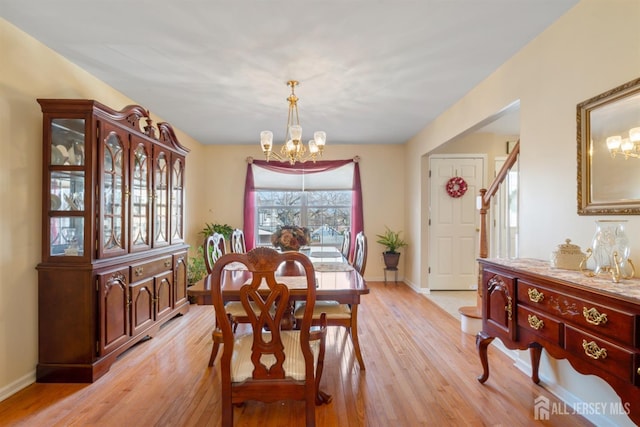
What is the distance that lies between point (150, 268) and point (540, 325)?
121 inches

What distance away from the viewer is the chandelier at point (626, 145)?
1.59 m

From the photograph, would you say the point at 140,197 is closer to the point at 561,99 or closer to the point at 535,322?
the point at 535,322

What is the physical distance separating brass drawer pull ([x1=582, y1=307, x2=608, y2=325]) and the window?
14.7ft

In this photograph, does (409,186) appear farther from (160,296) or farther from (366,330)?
(160,296)

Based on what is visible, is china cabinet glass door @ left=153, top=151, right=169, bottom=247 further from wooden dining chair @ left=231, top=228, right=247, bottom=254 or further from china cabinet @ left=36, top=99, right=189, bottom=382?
wooden dining chair @ left=231, top=228, right=247, bottom=254

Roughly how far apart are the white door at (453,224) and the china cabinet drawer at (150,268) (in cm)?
373

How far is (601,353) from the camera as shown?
4.39 ft

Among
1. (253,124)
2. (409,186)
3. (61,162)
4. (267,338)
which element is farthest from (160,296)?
(409,186)

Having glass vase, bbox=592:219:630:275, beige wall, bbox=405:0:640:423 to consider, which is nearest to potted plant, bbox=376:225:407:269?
beige wall, bbox=405:0:640:423

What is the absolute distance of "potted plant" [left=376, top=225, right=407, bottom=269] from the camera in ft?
17.7

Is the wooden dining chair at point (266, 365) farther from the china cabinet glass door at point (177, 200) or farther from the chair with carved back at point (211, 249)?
the china cabinet glass door at point (177, 200)

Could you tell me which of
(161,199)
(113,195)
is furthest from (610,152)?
(161,199)

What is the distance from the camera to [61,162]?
7.73 ft

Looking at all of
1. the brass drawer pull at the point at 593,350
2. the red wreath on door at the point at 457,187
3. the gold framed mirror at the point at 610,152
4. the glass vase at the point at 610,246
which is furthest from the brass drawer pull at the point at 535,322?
the red wreath on door at the point at 457,187
